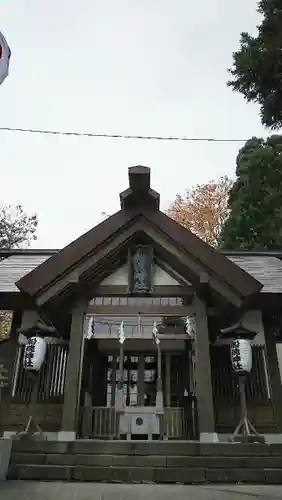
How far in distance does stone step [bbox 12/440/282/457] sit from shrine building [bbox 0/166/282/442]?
1.41 meters

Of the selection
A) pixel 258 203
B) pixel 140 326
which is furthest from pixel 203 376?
pixel 258 203

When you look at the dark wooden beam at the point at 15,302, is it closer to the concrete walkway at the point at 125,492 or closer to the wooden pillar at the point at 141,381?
the wooden pillar at the point at 141,381

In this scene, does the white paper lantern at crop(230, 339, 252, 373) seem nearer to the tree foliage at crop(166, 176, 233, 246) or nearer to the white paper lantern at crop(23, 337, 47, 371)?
the white paper lantern at crop(23, 337, 47, 371)

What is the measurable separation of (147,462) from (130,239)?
196 inches

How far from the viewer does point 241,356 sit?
8.77 metres

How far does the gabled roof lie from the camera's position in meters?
9.16

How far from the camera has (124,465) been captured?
6.34 m

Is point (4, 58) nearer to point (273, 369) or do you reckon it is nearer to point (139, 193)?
point (139, 193)

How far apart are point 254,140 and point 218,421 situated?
17.1 m

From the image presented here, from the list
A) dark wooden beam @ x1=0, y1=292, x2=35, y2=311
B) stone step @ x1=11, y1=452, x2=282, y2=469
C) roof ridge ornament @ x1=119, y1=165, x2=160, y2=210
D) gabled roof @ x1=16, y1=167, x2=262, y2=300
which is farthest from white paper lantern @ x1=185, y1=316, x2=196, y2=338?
dark wooden beam @ x1=0, y1=292, x2=35, y2=311

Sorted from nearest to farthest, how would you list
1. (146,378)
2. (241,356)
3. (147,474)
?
(147,474) → (241,356) → (146,378)

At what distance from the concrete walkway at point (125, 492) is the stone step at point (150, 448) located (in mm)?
804

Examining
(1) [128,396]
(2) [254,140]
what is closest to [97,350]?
(1) [128,396]

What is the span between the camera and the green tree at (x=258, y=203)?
19.6m
